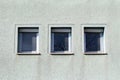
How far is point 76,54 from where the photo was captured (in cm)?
966

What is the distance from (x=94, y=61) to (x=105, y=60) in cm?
A: 38

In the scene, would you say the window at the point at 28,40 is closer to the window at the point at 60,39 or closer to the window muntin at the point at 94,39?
the window at the point at 60,39

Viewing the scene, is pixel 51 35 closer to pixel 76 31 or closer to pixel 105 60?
pixel 76 31

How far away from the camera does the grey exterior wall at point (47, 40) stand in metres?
9.58

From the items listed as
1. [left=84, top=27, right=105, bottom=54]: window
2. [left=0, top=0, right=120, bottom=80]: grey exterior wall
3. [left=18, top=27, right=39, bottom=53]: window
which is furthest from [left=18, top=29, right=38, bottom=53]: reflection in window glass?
[left=84, top=27, right=105, bottom=54]: window

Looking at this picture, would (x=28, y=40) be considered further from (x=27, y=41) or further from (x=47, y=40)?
(x=47, y=40)

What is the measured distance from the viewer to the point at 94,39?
9977 mm

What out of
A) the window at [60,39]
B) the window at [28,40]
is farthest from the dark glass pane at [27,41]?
the window at [60,39]

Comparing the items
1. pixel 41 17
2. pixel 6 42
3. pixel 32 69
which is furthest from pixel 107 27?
pixel 6 42

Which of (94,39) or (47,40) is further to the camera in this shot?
(94,39)

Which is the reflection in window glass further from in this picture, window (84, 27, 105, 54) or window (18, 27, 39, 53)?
window (84, 27, 105, 54)

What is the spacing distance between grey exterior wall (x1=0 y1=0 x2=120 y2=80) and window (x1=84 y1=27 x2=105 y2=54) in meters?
0.26

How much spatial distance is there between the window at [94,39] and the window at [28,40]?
1808 millimetres

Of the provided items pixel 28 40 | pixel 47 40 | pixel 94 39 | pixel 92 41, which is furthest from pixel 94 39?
pixel 28 40
